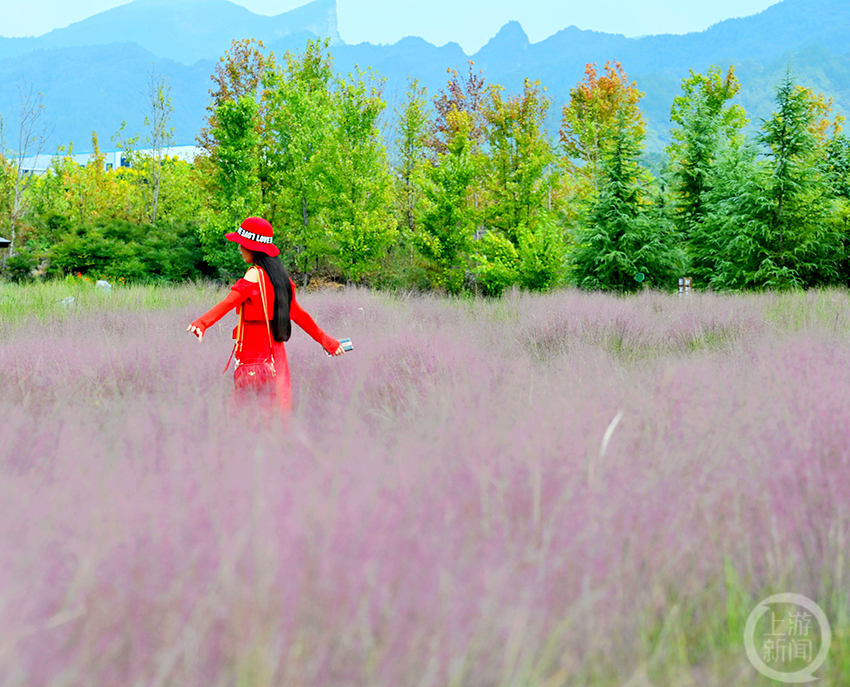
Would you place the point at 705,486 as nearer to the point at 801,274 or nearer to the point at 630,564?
the point at 630,564

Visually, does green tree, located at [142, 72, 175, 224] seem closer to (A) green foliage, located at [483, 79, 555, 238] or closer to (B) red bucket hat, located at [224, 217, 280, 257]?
(A) green foliage, located at [483, 79, 555, 238]

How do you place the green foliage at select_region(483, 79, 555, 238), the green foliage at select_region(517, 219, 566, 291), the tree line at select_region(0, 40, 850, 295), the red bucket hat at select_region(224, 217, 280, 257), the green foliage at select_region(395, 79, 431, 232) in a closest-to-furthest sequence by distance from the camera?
1. the red bucket hat at select_region(224, 217, 280, 257)
2. the tree line at select_region(0, 40, 850, 295)
3. the green foliage at select_region(517, 219, 566, 291)
4. the green foliage at select_region(483, 79, 555, 238)
5. the green foliage at select_region(395, 79, 431, 232)

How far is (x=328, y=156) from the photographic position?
1706 cm

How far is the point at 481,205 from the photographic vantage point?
74.8 ft

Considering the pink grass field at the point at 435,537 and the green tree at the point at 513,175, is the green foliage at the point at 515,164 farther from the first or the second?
the pink grass field at the point at 435,537

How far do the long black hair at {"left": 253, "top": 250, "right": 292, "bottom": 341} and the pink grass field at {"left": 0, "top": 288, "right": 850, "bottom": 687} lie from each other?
54.6 inches

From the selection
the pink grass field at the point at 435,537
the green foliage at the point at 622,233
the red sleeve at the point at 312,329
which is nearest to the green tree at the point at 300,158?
the green foliage at the point at 622,233

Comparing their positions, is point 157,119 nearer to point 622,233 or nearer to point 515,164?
point 515,164

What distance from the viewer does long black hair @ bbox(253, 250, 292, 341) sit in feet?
14.8

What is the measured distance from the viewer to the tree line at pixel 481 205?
1487 cm

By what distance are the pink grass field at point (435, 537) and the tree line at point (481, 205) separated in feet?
43.0

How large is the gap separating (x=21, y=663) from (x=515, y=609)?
3.07 feet

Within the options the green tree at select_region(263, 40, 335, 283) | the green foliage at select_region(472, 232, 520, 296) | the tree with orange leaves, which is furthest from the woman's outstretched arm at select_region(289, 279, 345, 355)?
the tree with orange leaves

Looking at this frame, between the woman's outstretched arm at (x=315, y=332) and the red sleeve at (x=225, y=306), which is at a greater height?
the red sleeve at (x=225, y=306)
